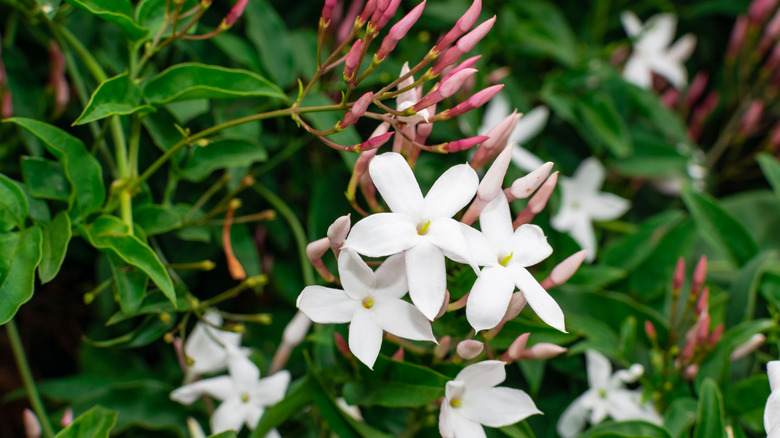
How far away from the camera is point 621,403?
834 mm

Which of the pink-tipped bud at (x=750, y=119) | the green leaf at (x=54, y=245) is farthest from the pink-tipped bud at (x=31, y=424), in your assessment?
the pink-tipped bud at (x=750, y=119)

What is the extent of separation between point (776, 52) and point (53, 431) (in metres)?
1.38

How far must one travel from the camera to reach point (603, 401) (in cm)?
84

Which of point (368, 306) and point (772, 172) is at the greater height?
point (368, 306)

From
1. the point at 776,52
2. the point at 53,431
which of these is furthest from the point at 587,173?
the point at 53,431

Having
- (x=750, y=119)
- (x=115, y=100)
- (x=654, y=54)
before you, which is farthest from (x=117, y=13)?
(x=750, y=119)

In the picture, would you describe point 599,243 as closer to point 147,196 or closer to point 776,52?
point 776,52

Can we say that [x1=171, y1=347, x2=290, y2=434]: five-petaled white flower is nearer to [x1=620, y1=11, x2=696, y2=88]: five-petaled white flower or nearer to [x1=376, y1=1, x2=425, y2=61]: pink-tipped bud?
[x1=376, y1=1, x2=425, y2=61]: pink-tipped bud

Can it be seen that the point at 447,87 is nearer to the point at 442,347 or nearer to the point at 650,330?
the point at 442,347

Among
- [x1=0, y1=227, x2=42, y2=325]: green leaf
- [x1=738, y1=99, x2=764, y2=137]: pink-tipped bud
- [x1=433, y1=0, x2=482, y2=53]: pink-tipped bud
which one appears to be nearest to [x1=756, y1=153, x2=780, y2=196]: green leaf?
[x1=738, y1=99, x2=764, y2=137]: pink-tipped bud

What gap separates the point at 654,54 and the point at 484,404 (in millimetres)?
951

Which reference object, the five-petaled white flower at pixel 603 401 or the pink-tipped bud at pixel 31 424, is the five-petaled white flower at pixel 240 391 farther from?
the five-petaled white flower at pixel 603 401

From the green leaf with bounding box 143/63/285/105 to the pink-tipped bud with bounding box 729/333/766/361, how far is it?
2.03 feet

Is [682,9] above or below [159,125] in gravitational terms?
below
